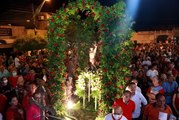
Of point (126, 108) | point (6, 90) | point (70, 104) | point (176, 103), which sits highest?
point (6, 90)

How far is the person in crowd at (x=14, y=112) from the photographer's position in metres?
6.67

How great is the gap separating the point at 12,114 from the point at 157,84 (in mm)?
4051

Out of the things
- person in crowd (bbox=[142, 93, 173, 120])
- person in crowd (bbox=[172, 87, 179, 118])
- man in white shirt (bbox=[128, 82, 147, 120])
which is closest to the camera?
person in crowd (bbox=[142, 93, 173, 120])

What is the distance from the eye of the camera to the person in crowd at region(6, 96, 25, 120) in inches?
263

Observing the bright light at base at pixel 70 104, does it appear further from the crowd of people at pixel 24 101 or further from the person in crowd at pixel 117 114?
the person in crowd at pixel 117 114

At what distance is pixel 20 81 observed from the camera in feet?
31.8

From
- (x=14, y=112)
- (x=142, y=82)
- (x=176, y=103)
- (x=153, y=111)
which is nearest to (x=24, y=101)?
(x=14, y=112)

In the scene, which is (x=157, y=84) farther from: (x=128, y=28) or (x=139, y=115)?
(x=128, y=28)

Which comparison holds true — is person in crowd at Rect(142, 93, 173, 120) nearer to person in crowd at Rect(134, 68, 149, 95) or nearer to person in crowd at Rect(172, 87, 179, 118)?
person in crowd at Rect(172, 87, 179, 118)

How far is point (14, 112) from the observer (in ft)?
22.2

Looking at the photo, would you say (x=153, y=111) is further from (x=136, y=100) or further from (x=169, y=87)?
(x=169, y=87)

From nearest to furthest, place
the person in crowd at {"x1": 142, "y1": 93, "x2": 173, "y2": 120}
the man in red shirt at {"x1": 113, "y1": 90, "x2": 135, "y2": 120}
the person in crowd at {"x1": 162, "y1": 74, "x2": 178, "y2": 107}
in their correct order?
the person in crowd at {"x1": 142, "y1": 93, "x2": 173, "y2": 120}, the man in red shirt at {"x1": 113, "y1": 90, "x2": 135, "y2": 120}, the person in crowd at {"x1": 162, "y1": 74, "x2": 178, "y2": 107}

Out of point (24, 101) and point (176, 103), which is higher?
point (24, 101)

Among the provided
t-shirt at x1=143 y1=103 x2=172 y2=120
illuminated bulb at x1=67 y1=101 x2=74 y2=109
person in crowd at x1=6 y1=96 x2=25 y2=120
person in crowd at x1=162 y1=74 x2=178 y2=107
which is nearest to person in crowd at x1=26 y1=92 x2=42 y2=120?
person in crowd at x1=6 y1=96 x2=25 y2=120
